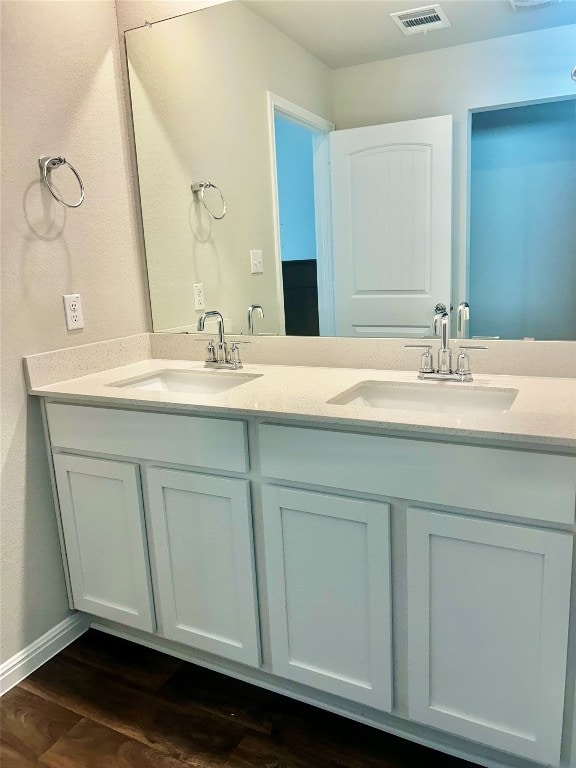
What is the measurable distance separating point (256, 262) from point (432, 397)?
822 mm

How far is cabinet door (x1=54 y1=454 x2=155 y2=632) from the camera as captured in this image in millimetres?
1795

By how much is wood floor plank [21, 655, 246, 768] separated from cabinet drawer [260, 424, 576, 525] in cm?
73

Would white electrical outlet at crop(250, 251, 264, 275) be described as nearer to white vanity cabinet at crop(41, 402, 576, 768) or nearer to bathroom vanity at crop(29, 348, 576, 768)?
bathroom vanity at crop(29, 348, 576, 768)

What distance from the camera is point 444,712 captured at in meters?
1.40

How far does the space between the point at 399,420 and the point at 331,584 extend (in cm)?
48

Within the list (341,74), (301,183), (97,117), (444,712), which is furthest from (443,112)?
(444,712)

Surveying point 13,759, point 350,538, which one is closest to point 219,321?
point 350,538

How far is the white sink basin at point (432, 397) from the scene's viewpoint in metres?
1.58

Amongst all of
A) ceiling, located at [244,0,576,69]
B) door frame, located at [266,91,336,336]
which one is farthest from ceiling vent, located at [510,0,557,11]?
door frame, located at [266,91,336,336]

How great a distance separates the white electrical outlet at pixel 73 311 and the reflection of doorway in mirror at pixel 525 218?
1.26 meters

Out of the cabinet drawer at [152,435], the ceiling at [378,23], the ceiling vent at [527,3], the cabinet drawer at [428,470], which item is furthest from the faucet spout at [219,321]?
the ceiling vent at [527,3]

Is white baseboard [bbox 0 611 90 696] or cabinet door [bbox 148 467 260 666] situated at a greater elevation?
cabinet door [bbox 148 467 260 666]

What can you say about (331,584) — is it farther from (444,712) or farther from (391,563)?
(444,712)

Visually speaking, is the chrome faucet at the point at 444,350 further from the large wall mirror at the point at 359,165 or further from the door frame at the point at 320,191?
the door frame at the point at 320,191
